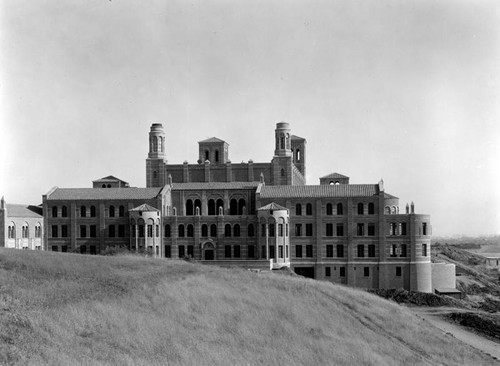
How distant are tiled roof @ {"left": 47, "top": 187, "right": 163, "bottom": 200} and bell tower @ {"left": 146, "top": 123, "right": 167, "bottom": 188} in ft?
15.6

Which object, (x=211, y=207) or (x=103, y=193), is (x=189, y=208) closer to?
(x=211, y=207)

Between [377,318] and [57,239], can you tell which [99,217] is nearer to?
[57,239]

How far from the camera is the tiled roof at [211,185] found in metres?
71.6

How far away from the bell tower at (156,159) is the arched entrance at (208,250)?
1204 cm

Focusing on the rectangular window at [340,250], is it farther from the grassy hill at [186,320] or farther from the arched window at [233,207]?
the grassy hill at [186,320]

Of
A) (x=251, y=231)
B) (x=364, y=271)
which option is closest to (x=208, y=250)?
(x=251, y=231)

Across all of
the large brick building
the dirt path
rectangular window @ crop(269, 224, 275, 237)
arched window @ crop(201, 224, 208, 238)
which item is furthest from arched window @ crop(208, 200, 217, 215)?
the dirt path

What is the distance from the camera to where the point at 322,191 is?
68562 mm

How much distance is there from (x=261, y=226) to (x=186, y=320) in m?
36.7

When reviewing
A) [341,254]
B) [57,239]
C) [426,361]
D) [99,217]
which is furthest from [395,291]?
[57,239]

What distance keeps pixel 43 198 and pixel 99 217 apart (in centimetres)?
708

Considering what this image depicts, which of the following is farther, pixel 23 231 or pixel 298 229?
pixel 298 229

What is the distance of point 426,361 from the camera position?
106 feet

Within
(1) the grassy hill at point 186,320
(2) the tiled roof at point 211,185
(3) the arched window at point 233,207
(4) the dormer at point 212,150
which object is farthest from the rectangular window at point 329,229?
(1) the grassy hill at point 186,320
